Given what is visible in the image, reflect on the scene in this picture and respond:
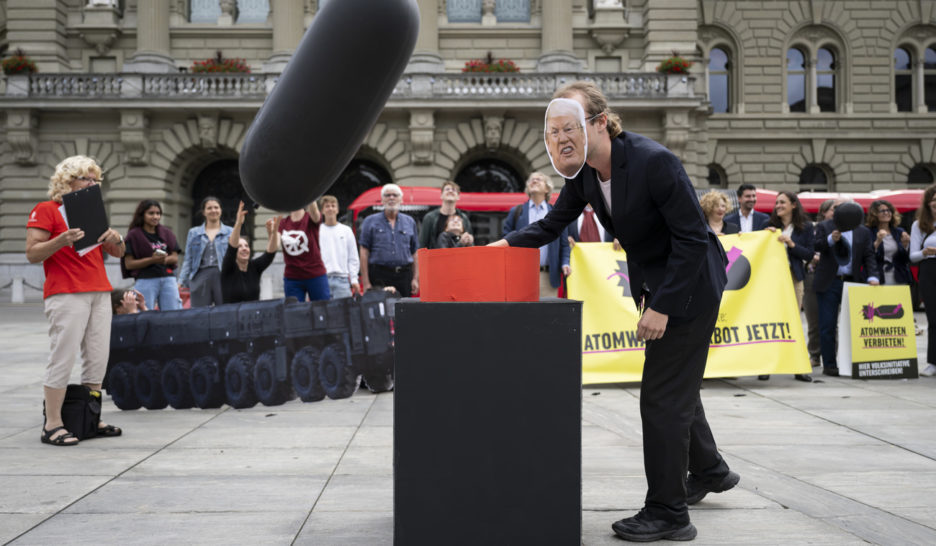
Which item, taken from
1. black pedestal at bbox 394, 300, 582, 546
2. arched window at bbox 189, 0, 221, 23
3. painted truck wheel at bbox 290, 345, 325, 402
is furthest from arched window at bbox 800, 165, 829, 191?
black pedestal at bbox 394, 300, 582, 546

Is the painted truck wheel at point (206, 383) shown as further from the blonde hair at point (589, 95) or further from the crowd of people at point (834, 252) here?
the crowd of people at point (834, 252)

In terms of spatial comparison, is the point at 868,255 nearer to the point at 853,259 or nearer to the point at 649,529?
the point at 853,259

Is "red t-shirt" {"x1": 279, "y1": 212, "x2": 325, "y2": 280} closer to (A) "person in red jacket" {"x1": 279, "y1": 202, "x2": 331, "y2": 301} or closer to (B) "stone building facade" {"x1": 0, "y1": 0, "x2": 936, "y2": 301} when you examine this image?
(A) "person in red jacket" {"x1": 279, "y1": 202, "x2": 331, "y2": 301}

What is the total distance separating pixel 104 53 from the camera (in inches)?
1072

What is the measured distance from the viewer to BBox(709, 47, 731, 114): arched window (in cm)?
3058

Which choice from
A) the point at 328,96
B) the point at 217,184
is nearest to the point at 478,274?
the point at 328,96

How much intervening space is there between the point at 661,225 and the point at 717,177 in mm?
29201

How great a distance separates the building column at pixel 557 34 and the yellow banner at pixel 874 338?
1996 cm

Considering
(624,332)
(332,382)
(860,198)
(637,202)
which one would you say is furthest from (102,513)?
(860,198)

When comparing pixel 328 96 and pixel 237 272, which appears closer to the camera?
pixel 328 96

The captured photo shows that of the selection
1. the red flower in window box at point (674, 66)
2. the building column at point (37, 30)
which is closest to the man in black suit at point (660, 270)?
the red flower in window box at point (674, 66)

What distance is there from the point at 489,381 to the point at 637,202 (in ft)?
3.19

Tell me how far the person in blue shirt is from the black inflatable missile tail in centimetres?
590

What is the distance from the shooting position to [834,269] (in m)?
8.15
